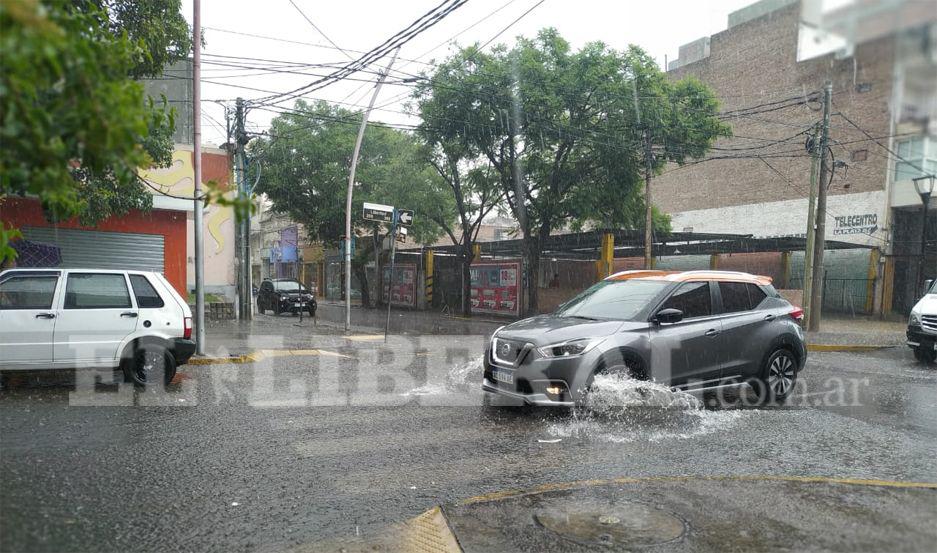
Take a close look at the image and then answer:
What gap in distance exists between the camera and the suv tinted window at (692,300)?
24.0 feet

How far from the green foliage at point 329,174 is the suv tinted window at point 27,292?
21.1 meters

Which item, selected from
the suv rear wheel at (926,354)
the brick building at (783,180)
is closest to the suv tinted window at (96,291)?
the brick building at (783,180)

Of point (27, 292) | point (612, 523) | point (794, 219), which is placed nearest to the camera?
point (612, 523)

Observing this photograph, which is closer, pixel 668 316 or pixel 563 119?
pixel 668 316

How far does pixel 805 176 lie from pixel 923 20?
108ft

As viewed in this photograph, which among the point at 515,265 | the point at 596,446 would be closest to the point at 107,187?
the point at 596,446

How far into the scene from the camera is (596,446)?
5.78 m

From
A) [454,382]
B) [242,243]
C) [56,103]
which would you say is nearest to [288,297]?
[242,243]

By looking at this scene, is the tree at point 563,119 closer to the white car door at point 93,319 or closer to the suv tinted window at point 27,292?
the white car door at point 93,319

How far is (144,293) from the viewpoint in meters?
8.38

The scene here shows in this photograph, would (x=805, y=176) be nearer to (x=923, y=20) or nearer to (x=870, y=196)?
(x=870, y=196)

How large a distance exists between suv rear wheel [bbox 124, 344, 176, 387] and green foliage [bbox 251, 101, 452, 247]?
67.3 feet

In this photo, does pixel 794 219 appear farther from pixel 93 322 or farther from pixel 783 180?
pixel 93 322

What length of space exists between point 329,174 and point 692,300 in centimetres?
2498
